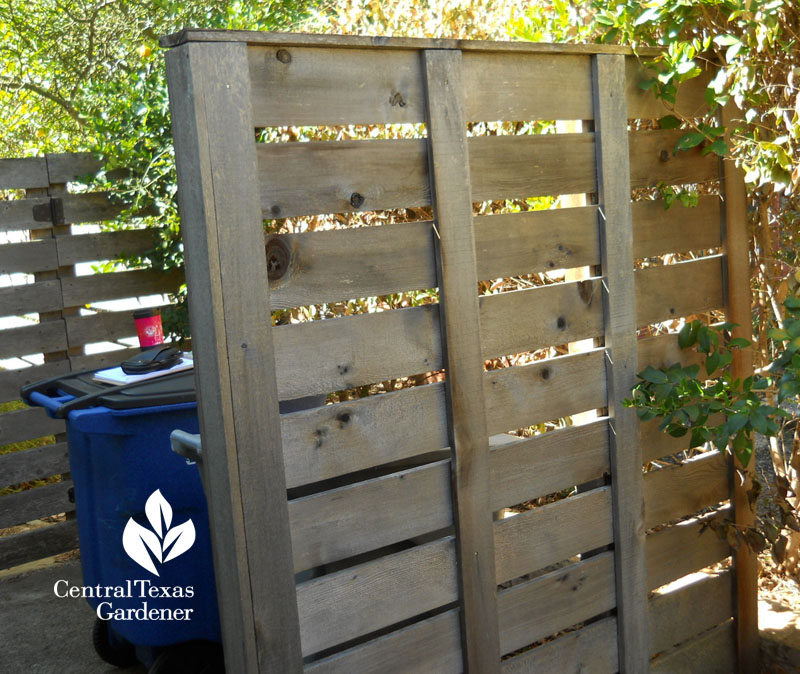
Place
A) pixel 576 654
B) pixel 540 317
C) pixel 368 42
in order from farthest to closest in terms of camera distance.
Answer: pixel 576 654
pixel 540 317
pixel 368 42

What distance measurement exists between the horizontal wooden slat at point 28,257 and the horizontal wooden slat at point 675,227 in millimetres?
3152

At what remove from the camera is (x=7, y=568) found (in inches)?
174

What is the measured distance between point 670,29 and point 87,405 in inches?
78.8

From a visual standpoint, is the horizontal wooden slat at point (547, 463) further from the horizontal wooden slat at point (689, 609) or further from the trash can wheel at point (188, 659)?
the trash can wheel at point (188, 659)

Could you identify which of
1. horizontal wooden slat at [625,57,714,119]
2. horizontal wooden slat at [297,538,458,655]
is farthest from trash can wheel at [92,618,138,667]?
horizontal wooden slat at [625,57,714,119]

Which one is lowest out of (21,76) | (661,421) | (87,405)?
(661,421)

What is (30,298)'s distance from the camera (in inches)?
175

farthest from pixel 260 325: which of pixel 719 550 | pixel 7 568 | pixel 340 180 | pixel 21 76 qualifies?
pixel 21 76

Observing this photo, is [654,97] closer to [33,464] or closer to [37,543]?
[33,464]

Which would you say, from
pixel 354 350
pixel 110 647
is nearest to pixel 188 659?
pixel 110 647

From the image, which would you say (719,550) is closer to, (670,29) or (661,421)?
(661,421)

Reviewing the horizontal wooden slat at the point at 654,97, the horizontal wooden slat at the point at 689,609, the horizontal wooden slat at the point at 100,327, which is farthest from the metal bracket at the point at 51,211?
the horizontal wooden slat at the point at 689,609

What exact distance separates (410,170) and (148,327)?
156 centimetres

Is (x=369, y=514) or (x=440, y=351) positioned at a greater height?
(x=440, y=351)
